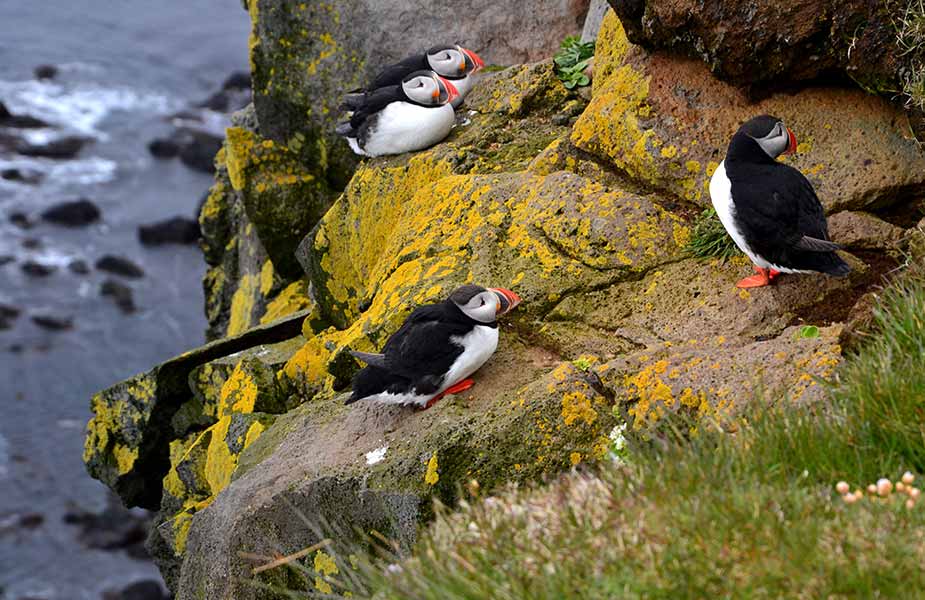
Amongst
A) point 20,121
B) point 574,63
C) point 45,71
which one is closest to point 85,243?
point 20,121

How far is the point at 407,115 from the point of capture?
8.38 metres

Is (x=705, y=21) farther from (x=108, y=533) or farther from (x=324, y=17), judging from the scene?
(x=108, y=533)

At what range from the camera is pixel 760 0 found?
631 centimetres

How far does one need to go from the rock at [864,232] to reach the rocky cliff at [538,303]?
0.03ft

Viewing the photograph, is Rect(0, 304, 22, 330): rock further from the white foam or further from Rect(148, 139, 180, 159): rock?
the white foam

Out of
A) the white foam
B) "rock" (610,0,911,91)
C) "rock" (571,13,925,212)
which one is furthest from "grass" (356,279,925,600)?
"rock" (610,0,911,91)

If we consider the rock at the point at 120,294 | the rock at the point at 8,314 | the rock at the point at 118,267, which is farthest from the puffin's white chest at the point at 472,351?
the rock at the point at 118,267

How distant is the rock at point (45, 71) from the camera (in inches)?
1063

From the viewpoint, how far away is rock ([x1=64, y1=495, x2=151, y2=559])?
1711 cm

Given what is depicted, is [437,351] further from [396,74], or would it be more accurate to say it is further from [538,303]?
[396,74]

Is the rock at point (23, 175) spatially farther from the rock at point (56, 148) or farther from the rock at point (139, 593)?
the rock at point (139, 593)

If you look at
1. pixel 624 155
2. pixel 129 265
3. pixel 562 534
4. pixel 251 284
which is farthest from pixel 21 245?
pixel 562 534

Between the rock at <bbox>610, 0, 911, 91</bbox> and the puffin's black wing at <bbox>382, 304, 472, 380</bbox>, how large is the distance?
236cm

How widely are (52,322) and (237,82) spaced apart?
916cm
